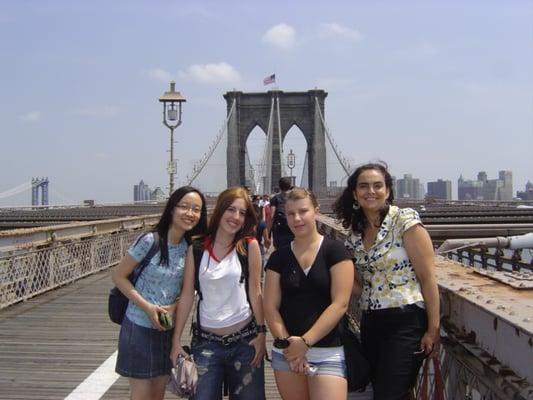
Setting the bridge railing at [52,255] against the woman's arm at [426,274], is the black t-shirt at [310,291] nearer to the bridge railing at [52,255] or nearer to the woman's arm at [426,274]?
the woman's arm at [426,274]

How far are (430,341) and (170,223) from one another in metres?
1.30

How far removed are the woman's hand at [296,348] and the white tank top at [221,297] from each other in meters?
0.34

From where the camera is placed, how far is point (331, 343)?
7.27ft

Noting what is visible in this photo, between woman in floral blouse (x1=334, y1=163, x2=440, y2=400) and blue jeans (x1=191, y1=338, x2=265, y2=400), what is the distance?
1.66ft

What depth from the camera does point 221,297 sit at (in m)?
2.42

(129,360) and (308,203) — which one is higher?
(308,203)

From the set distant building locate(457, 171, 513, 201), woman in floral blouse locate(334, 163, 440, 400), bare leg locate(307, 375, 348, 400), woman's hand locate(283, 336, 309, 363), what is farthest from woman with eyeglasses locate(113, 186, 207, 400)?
distant building locate(457, 171, 513, 201)

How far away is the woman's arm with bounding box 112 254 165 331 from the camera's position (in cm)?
249

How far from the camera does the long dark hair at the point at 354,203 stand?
7.94ft

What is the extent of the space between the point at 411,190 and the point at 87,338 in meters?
71.5

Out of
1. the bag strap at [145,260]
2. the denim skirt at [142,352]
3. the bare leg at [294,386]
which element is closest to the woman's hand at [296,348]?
the bare leg at [294,386]

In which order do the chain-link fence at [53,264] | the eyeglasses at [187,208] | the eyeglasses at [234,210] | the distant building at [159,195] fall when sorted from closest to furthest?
the eyeglasses at [234,210], the eyeglasses at [187,208], the chain-link fence at [53,264], the distant building at [159,195]

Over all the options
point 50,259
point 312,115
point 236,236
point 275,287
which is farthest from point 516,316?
point 312,115

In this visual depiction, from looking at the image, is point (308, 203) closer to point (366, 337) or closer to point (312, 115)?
point (366, 337)
